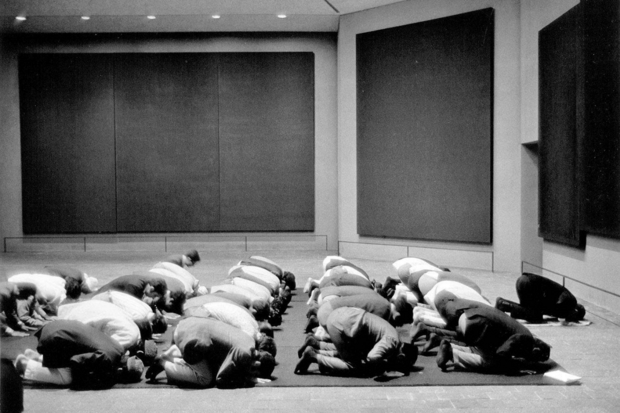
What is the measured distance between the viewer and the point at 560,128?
9883 mm

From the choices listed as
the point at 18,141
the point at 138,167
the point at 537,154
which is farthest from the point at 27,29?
the point at 537,154

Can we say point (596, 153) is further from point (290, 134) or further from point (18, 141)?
point (18, 141)

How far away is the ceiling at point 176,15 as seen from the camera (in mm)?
14141

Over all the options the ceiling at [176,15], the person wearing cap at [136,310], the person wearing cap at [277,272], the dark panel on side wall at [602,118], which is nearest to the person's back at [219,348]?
the person wearing cap at [136,310]

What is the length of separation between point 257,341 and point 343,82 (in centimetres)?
1061

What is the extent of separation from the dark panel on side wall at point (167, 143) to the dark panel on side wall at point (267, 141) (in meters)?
0.45

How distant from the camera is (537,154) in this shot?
39.0 feet

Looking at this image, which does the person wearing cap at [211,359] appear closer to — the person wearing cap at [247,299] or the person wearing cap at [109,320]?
the person wearing cap at [109,320]

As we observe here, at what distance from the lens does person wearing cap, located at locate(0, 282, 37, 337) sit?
6.97 m

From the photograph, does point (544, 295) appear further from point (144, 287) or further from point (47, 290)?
point (47, 290)

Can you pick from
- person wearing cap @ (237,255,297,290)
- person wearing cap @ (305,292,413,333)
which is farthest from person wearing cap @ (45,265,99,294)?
person wearing cap @ (305,292,413,333)

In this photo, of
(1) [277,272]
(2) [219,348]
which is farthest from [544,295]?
(2) [219,348]

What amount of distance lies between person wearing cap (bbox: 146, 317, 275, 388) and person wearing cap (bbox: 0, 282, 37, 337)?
8.56ft

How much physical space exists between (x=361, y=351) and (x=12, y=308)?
4225 millimetres
